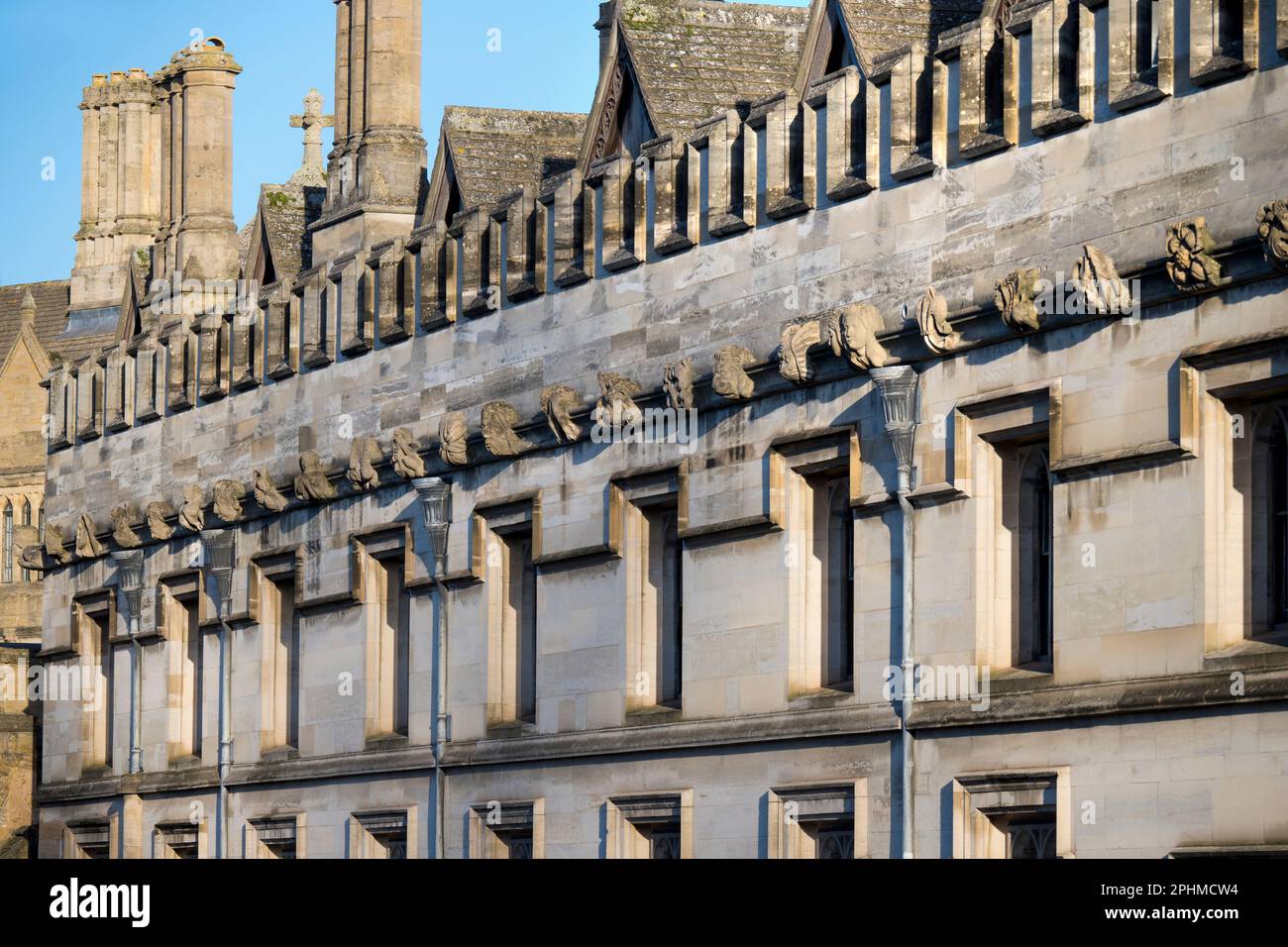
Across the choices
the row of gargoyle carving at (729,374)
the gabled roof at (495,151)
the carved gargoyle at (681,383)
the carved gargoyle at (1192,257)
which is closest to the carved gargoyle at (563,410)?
the row of gargoyle carving at (729,374)

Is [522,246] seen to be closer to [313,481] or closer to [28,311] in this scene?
[313,481]

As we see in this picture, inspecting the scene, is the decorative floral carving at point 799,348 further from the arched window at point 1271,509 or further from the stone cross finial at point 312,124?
the stone cross finial at point 312,124

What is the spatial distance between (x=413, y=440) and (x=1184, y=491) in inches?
534

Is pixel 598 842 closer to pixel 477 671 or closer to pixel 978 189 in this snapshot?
pixel 477 671

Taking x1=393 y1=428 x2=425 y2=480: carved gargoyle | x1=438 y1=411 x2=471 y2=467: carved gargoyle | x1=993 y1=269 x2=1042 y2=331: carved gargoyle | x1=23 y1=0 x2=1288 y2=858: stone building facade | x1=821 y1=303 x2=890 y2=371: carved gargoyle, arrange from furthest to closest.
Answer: x1=393 y1=428 x2=425 y2=480: carved gargoyle < x1=438 y1=411 x2=471 y2=467: carved gargoyle < x1=821 y1=303 x2=890 y2=371: carved gargoyle < x1=993 y1=269 x2=1042 y2=331: carved gargoyle < x1=23 y1=0 x2=1288 y2=858: stone building facade

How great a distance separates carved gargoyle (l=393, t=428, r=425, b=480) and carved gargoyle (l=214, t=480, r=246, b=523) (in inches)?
196

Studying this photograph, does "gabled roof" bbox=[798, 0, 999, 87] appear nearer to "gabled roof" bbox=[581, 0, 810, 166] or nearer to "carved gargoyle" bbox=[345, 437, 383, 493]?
"gabled roof" bbox=[581, 0, 810, 166]

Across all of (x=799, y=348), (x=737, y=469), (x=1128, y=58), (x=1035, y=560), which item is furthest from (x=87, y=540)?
(x=1128, y=58)

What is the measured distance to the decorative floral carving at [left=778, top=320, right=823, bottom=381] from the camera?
28.7m

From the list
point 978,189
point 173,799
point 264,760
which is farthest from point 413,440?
point 978,189

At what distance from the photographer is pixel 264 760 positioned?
39469 millimetres

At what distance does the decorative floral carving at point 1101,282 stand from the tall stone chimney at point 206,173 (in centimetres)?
2439

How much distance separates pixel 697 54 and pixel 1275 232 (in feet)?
41.5

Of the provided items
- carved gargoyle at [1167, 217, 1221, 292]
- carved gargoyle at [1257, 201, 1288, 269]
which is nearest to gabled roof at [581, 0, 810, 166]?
carved gargoyle at [1167, 217, 1221, 292]
